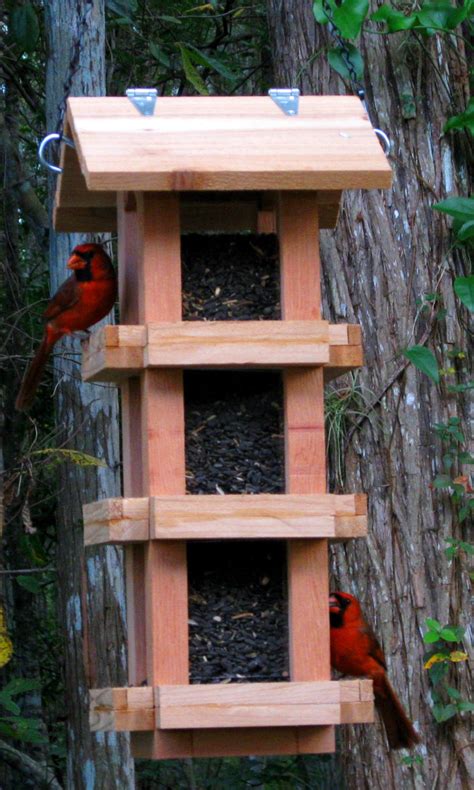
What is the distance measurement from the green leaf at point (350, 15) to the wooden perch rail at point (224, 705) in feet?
8.64

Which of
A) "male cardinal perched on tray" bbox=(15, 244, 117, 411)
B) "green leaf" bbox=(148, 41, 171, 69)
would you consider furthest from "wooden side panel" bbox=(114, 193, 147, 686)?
"green leaf" bbox=(148, 41, 171, 69)

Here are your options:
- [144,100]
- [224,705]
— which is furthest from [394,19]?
[224,705]

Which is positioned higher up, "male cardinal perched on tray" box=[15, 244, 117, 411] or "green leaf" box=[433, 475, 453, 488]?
"male cardinal perched on tray" box=[15, 244, 117, 411]

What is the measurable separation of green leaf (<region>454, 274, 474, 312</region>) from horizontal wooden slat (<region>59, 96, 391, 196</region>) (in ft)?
5.33

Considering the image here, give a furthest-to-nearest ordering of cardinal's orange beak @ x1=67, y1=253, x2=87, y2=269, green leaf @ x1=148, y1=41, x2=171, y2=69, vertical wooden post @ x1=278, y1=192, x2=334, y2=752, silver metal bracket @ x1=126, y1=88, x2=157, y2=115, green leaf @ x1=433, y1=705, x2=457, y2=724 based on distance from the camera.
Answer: green leaf @ x1=148, y1=41, x2=171, y2=69 < green leaf @ x1=433, y1=705, x2=457, y2=724 < cardinal's orange beak @ x1=67, y1=253, x2=87, y2=269 < silver metal bracket @ x1=126, y1=88, x2=157, y2=115 < vertical wooden post @ x1=278, y1=192, x2=334, y2=752

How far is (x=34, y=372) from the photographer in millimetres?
4441

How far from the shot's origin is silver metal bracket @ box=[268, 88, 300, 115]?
3357 mm

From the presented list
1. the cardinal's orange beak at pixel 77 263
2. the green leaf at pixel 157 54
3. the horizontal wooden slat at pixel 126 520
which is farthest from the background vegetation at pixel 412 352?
the horizontal wooden slat at pixel 126 520

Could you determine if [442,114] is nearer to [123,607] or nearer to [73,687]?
[123,607]

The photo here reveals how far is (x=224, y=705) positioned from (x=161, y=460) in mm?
602

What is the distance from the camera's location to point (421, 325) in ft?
16.6

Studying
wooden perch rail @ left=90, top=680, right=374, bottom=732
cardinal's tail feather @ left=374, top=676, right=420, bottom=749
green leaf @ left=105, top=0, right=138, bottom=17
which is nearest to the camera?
wooden perch rail @ left=90, top=680, right=374, bottom=732

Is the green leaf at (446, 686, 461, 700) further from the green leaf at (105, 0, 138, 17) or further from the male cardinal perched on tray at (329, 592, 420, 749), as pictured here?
the green leaf at (105, 0, 138, 17)

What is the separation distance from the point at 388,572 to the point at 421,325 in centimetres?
97
